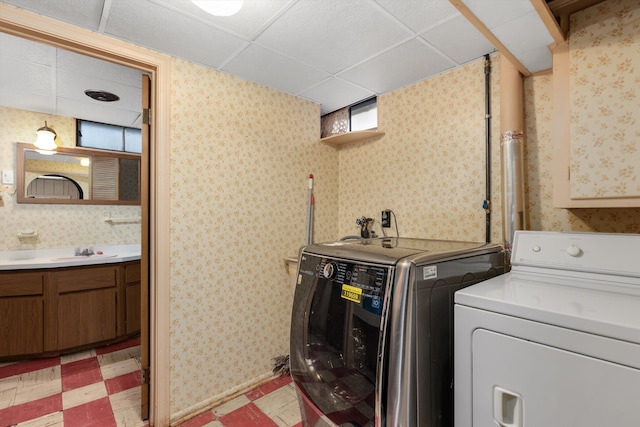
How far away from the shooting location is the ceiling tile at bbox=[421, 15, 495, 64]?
1561mm

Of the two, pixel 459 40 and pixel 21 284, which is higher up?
pixel 459 40

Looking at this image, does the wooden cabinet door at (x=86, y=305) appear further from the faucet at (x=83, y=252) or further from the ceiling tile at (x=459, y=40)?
the ceiling tile at (x=459, y=40)

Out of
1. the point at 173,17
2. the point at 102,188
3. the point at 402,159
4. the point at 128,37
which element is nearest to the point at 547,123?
the point at 402,159

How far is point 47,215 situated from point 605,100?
169 inches

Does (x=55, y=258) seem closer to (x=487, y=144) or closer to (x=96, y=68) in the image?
(x=96, y=68)

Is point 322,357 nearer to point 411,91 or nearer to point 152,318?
point 152,318

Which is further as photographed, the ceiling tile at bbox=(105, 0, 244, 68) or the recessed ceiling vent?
the recessed ceiling vent

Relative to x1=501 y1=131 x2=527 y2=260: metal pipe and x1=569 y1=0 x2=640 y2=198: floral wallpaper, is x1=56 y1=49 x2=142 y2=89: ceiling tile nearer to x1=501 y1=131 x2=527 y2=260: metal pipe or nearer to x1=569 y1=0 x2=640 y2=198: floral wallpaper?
x1=501 y1=131 x2=527 y2=260: metal pipe

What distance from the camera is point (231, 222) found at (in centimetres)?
213

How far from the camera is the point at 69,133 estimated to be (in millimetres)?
3076

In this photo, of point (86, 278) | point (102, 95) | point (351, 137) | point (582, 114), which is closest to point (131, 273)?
point (86, 278)

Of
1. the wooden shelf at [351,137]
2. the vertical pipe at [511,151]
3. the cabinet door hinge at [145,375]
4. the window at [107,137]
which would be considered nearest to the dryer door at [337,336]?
the vertical pipe at [511,151]

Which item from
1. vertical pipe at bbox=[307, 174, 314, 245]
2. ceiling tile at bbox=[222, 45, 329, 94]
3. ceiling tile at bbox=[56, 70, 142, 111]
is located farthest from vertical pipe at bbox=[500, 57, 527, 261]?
ceiling tile at bbox=[56, 70, 142, 111]

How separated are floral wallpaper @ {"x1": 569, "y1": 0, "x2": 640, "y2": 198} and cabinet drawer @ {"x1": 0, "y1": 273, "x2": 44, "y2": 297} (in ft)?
12.5
